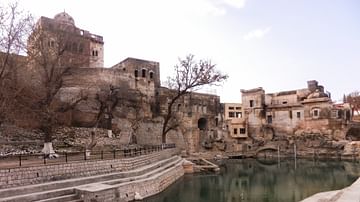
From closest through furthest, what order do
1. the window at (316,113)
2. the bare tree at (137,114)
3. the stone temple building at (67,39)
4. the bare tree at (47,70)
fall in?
1. the bare tree at (47,70)
2. the stone temple building at (67,39)
3. the bare tree at (137,114)
4. the window at (316,113)

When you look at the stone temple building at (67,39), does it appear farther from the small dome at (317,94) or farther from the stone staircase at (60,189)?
the small dome at (317,94)

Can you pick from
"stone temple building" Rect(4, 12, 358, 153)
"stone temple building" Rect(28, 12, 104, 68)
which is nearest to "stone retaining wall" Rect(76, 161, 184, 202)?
"stone temple building" Rect(4, 12, 358, 153)

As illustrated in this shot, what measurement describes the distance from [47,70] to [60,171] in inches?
328

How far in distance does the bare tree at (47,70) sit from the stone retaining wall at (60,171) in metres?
3.56

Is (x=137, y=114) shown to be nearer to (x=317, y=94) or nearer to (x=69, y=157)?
(x=69, y=157)

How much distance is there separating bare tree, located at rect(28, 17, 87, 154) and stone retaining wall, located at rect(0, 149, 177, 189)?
356cm

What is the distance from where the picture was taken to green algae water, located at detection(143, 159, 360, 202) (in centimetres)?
1745

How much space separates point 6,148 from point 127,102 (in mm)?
15012

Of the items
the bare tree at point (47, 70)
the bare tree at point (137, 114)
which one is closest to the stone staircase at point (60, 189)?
the bare tree at point (47, 70)

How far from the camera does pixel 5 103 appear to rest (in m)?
14.7

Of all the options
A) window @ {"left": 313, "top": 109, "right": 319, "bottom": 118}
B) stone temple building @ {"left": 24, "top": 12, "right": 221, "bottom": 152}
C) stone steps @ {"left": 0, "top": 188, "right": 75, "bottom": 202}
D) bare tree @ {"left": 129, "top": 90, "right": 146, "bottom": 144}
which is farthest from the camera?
window @ {"left": 313, "top": 109, "right": 319, "bottom": 118}

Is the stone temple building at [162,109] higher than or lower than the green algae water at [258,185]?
higher

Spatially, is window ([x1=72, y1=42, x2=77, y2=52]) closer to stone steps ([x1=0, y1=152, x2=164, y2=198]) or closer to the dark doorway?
stone steps ([x1=0, y1=152, x2=164, y2=198])

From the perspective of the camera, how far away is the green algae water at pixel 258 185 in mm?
17453
